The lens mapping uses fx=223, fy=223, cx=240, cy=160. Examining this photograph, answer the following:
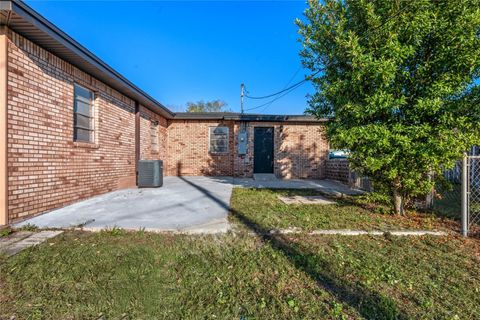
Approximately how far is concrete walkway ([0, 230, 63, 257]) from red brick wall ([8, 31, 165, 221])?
0.73 m

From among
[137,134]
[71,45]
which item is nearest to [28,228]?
[71,45]

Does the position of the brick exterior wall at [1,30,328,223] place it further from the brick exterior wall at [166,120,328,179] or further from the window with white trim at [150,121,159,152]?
the brick exterior wall at [166,120,328,179]

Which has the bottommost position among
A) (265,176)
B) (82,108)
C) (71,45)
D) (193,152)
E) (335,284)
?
(335,284)

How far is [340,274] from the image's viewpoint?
2311mm

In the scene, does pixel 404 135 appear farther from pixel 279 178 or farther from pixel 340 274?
pixel 279 178

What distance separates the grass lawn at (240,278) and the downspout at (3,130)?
4.30 ft

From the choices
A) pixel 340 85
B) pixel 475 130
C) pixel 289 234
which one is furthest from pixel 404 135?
pixel 289 234

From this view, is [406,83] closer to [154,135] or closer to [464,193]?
[464,193]

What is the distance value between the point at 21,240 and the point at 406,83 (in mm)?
6551

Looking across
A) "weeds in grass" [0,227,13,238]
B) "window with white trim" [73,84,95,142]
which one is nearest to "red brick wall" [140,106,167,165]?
"window with white trim" [73,84,95,142]

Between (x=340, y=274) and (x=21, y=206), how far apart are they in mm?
5000

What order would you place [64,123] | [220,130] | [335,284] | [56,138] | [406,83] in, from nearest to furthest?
1. [335,284]
2. [406,83]
3. [56,138]
4. [64,123]
5. [220,130]

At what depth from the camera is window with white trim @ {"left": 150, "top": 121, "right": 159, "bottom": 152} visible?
9.86m

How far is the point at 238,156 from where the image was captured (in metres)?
11.0
